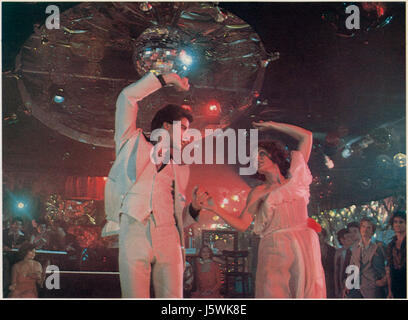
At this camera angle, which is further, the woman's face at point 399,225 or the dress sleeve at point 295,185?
the woman's face at point 399,225

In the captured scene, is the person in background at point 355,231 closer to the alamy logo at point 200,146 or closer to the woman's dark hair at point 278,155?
the alamy logo at point 200,146

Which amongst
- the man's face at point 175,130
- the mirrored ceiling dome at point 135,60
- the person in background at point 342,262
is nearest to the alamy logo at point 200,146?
the man's face at point 175,130

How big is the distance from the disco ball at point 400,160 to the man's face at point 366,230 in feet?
3.09

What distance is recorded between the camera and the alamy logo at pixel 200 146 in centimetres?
274

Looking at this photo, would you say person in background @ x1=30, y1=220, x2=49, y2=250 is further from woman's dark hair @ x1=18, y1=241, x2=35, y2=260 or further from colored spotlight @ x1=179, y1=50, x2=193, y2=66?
colored spotlight @ x1=179, y1=50, x2=193, y2=66

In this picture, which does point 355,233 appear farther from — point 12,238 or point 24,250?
point 12,238

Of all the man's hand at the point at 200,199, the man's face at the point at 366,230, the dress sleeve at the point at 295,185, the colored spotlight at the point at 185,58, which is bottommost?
the man's face at the point at 366,230

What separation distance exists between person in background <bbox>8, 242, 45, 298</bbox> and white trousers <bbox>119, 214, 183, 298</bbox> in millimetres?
2101

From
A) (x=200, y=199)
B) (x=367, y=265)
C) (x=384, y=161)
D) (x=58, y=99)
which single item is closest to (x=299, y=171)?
(x=200, y=199)

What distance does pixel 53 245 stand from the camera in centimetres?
752

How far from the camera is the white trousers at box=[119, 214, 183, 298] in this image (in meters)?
2.41

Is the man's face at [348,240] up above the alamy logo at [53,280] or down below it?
above
